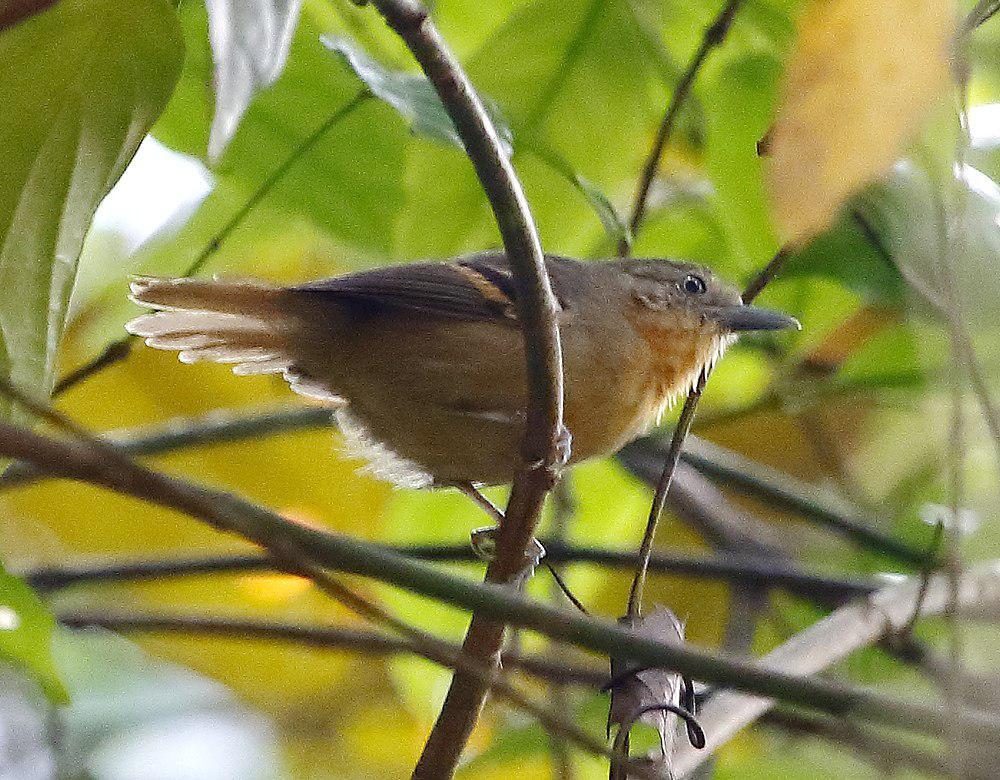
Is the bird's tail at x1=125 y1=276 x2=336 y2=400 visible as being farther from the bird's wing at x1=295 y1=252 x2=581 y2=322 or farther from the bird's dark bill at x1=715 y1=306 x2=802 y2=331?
the bird's dark bill at x1=715 y1=306 x2=802 y2=331

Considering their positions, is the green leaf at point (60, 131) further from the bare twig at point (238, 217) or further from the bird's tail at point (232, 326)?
the bird's tail at point (232, 326)

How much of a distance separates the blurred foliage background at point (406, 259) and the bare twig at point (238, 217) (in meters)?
0.03

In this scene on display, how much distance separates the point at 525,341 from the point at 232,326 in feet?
4.51

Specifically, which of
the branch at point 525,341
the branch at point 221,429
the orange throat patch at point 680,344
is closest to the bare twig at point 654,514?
the branch at point 525,341

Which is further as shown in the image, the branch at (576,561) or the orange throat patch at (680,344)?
the orange throat patch at (680,344)

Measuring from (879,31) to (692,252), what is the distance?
6.00 feet

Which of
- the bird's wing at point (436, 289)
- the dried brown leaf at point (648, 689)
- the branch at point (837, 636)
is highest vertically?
the bird's wing at point (436, 289)

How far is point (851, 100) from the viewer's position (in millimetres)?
1480

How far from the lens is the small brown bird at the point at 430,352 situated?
9.64 ft

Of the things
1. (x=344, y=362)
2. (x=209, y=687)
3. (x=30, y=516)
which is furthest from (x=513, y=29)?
(x=209, y=687)

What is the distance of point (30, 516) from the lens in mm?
4234

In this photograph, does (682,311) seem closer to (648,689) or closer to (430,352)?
(430,352)

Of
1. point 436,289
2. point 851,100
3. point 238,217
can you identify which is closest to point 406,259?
point 436,289

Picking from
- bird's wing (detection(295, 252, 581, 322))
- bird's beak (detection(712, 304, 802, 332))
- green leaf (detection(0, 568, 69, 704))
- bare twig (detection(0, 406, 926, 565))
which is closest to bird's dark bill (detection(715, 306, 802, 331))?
bird's beak (detection(712, 304, 802, 332))
